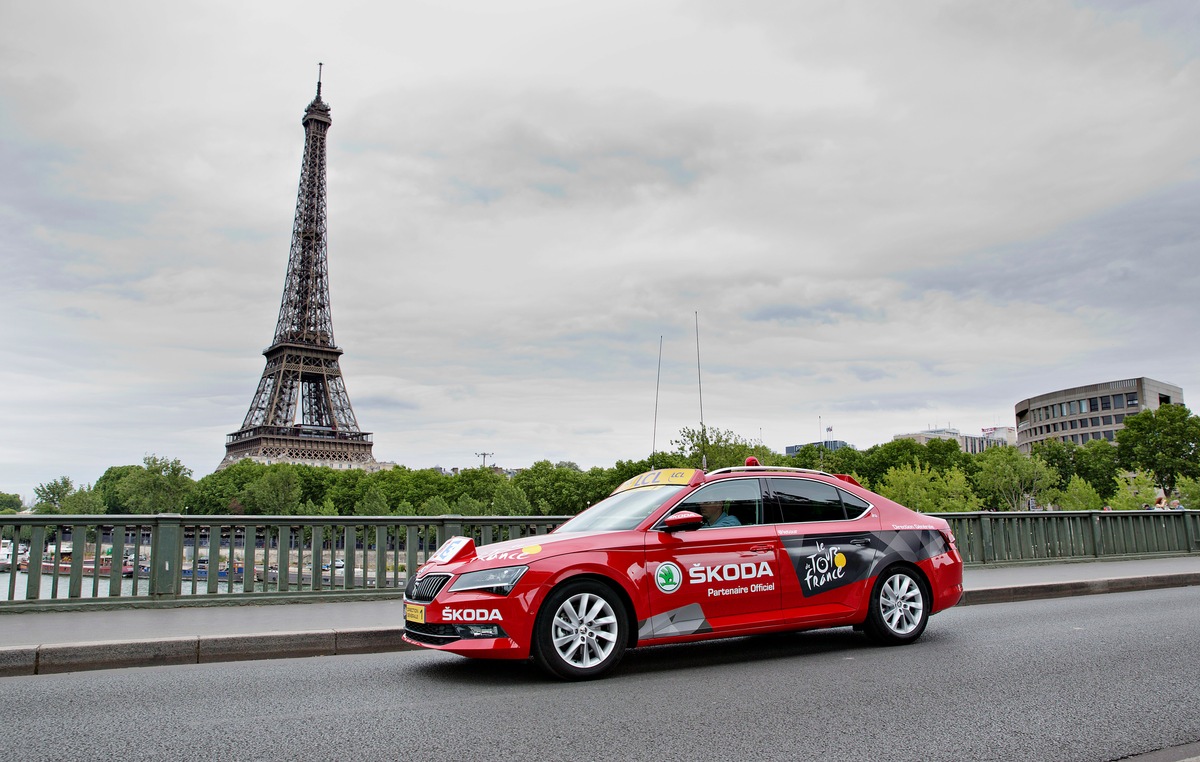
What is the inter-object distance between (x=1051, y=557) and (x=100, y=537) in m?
14.7

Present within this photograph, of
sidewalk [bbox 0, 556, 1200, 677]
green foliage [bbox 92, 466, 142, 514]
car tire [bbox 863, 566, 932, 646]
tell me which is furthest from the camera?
green foliage [bbox 92, 466, 142, 514]

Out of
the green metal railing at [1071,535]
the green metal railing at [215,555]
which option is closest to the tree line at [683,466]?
the green metal railing at [1071,535]

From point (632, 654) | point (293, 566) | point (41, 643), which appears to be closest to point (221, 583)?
point (293, 566)

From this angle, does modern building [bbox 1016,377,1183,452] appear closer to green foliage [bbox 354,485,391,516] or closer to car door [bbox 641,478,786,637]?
green foliage [bbox 354,485,391,516]

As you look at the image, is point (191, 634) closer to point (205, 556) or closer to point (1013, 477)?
point (205, 556)

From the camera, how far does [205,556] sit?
10.4 meters

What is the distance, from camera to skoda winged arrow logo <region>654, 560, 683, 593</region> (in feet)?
22.2

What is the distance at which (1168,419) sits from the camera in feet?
262

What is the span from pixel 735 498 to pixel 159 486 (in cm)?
9088

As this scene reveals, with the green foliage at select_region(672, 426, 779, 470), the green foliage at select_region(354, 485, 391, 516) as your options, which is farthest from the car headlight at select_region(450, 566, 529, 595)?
the green foliage at select_region(354, 485, 391, 516)

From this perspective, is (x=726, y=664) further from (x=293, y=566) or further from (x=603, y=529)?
(x=293, y=566)

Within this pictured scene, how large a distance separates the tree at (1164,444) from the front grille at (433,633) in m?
85.5

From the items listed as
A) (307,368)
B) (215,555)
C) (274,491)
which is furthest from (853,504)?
(307,368)

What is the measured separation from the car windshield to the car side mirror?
0.24m
